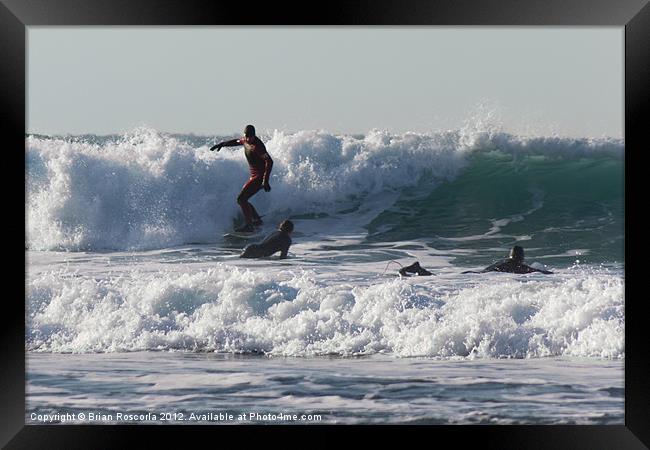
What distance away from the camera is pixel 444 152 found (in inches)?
397

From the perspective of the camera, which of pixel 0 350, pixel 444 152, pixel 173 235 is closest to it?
pixel 0 350

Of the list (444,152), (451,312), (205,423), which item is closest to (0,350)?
(205,423)

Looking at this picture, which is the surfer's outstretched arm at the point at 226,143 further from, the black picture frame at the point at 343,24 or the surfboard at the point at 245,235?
the black picture frame at the point at 343,24

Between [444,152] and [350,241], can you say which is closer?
[350,241]

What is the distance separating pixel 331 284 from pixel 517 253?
1745 millimetres

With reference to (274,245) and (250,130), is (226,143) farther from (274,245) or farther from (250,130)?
(274,245)

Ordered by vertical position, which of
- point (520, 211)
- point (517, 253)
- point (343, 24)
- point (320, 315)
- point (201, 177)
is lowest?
point (320, 315)

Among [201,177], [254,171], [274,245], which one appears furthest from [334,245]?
[201,177]

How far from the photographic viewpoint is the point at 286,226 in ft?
28.7

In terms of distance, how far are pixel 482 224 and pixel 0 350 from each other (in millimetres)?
4831

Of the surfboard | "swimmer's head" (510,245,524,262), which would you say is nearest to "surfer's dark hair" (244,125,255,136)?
the surfboard

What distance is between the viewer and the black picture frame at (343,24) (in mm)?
6250

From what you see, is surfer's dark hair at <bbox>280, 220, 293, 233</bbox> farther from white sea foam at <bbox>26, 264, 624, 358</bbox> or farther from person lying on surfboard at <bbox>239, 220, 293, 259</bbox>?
white sea foam at <bbox>26, 264, 624, 358</bbox>

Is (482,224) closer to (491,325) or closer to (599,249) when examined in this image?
(599,249)
